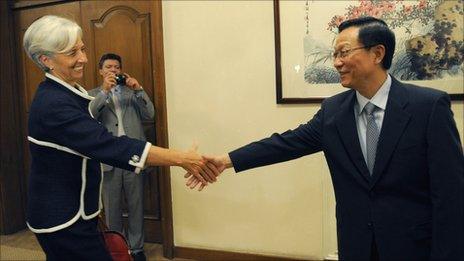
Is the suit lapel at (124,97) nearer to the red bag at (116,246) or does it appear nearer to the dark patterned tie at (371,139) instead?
the red bag at (116,246)

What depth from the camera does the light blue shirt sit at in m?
1.49

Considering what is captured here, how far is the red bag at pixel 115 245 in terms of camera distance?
5.64 feet

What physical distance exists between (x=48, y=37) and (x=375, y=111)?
1.20 meters

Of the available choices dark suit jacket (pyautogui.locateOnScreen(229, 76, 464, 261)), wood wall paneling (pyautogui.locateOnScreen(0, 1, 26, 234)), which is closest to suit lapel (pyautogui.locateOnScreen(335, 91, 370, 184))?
dark suit jacket (pyautogui.locateOnScreen(229, 76, 464, 261))

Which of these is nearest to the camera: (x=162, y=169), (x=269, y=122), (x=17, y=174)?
(x=269, y=122)

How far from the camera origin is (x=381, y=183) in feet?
4.66

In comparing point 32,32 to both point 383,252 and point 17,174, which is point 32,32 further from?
point 17,174

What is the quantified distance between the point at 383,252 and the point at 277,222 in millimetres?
1580

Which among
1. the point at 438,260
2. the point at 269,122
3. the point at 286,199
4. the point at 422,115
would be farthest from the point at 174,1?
the point at 438,260

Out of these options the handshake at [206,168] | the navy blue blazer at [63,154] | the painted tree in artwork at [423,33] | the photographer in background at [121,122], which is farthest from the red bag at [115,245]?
the painted tree in artwork at [423,33]

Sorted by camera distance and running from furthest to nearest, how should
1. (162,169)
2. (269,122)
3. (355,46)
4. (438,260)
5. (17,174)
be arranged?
(17,174)
(162,169)
(269,122)
(355,46)
(438,260)

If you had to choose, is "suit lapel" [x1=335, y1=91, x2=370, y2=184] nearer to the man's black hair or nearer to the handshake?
the man's black hair

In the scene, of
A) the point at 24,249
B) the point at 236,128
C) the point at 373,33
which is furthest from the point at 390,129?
the point at 24,249

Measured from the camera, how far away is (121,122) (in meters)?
3.05
